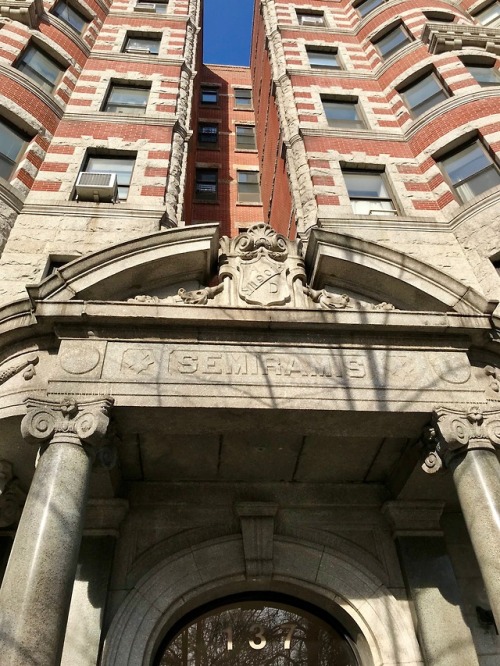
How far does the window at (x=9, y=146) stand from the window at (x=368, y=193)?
Answer: 7855 mm

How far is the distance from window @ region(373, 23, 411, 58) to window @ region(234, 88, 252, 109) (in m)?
10.6

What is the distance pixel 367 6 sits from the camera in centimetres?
2061

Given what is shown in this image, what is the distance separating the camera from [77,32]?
17.4 meters

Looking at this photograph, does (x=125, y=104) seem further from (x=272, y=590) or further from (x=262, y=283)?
(x=272, y=590)

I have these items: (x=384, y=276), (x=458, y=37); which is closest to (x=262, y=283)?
(x=384, y=276)

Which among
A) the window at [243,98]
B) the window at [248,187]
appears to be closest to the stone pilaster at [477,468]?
the window at [248,187]

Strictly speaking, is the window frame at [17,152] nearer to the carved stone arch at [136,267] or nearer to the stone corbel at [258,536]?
the carved stone arch at [136,267]

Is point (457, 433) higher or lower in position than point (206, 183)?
lower

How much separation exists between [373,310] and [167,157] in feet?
26.1

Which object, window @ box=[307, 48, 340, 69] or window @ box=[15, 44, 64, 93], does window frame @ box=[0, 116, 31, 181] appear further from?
window @ box=[307, 48, 340, 69]

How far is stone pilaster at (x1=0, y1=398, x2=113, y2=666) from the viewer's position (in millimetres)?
5000

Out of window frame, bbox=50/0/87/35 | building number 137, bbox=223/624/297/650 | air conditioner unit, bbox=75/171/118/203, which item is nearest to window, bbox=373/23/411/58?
window frame, bbox=50/0/87/35

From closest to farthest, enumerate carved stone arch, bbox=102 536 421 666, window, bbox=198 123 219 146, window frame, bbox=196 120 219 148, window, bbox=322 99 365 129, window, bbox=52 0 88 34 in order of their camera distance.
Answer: carved stone arch, bbox=102 536 421 666
window, bbox=322 99 365 129
window, bbox=52 0 88 34
window frame, bbox=196 120 219 148
window, bbox=198 123 219 146

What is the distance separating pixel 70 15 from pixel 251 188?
29.3ft
